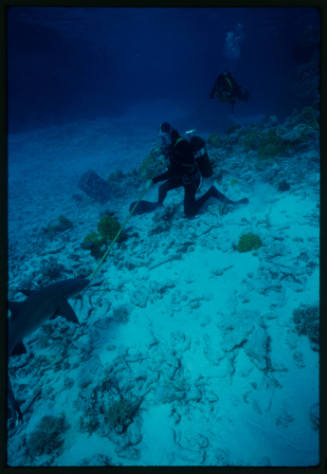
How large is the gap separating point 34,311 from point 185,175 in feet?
14.6

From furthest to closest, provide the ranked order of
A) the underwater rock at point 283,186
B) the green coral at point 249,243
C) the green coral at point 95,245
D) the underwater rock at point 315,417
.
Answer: the underwater rock at point 283,186
the green coral at point 95,245
the green coral at point 249,243
the underwater rock at point 315,417

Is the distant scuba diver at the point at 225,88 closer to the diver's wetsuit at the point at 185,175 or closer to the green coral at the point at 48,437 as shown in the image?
the diver's wetsuit at the point at 185,175

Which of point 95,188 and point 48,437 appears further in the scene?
point 95,188

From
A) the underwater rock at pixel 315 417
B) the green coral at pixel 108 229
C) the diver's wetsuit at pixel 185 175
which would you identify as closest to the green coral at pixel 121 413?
the underwater rock at pixel 315 417

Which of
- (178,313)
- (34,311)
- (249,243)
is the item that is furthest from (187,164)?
(34,311)

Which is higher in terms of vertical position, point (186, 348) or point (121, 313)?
point (186, 348)

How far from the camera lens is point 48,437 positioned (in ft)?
9.77

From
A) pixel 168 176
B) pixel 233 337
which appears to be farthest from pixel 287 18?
pixel 233 337

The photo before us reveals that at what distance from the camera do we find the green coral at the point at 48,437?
2.90m

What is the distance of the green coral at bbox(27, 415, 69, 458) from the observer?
9.52 ft

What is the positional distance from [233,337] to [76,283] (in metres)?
2.72

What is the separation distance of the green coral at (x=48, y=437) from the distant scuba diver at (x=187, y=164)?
15.6 ft

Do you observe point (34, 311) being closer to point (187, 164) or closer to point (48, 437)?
point (48, 437)
